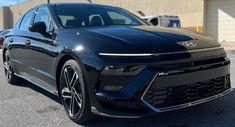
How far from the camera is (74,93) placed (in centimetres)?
447

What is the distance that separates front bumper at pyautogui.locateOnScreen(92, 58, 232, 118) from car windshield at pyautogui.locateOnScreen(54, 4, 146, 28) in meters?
1.59

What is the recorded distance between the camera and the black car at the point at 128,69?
3.81 metres

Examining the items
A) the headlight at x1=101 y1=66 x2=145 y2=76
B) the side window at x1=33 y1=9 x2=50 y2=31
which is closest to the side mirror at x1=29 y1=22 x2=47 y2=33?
the side window at x1=33 y1=9 x2=50 y2=31

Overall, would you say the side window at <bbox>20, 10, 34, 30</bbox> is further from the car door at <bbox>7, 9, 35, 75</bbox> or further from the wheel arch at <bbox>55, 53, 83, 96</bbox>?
the wheel arch at <bbox>55, 53, 83, 96</bbox>

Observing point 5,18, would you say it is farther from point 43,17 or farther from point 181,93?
point 181,93

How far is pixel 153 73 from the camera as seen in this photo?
12.4 ft

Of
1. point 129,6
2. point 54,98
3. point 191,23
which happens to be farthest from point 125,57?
point 129,6

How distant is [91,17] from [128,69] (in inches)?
70.9

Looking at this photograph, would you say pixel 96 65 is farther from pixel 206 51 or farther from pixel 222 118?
pixel 222 118

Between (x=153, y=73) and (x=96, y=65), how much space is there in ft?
2.01

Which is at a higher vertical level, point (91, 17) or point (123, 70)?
point (91, 17)

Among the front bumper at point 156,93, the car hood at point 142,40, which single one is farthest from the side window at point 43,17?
the front bumper at point 156,93

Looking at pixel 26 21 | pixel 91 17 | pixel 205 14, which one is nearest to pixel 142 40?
pixel 91 17

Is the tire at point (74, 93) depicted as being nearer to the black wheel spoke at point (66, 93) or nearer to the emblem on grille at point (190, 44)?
the black wheel spoke at point (66, 93)
